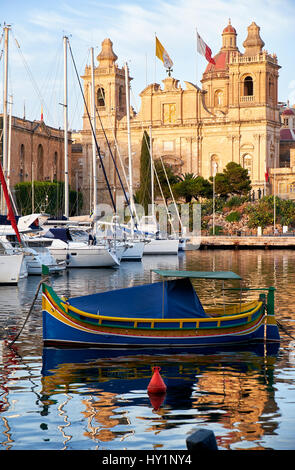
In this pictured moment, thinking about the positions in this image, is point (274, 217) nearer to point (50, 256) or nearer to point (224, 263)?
point (224, 263)

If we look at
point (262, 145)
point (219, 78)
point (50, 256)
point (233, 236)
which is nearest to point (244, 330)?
point (50, 256)

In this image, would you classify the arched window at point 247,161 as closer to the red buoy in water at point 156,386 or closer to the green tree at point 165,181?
the green tree at point 165,181

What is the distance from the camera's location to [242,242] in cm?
6812

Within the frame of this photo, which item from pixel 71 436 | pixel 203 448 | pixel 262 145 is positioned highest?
pixel 262 145

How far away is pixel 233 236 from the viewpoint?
70250mm

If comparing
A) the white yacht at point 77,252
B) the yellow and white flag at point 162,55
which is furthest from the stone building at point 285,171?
the white yacht at point 77,252

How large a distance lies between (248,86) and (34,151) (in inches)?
1026

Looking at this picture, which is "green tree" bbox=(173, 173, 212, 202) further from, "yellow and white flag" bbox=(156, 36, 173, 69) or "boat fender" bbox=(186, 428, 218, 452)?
"boat fender" bbox=(186, 428, 218, 452)

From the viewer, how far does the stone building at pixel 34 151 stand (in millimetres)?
86125

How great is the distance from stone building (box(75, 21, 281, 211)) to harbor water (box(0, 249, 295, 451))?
70334mm

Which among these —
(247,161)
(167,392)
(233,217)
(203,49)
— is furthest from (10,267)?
(247,161)

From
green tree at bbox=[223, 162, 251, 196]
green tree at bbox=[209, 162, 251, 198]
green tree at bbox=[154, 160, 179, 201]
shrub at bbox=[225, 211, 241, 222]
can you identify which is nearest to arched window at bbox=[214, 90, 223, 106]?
green tree at bbox=[154, 160, 179, 201]

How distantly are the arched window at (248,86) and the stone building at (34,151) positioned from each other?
22595 millimetres
